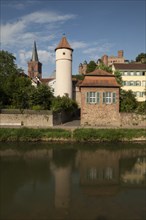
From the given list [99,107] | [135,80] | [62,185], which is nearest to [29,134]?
[99,107]

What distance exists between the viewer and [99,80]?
31609 mm

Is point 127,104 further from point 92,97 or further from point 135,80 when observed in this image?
point 135,80

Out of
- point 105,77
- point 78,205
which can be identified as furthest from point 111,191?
point 105,77

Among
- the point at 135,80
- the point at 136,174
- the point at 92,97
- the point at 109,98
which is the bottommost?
the point at 136,174

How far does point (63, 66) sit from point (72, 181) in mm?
28094

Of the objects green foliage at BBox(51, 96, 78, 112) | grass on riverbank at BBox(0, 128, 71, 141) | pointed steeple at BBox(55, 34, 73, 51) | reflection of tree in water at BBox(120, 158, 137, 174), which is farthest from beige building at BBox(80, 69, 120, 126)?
pointed steeple at BBox(55, 34, 73, 51)

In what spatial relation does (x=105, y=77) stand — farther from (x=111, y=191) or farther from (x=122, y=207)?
(x=122, y=207)

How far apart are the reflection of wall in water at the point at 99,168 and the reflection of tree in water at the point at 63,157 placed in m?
0.87

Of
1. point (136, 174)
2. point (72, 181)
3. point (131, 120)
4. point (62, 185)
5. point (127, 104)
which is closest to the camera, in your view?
point (62, 185)

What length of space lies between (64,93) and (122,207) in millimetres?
30697

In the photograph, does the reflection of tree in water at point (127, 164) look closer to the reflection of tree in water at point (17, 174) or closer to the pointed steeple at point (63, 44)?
the reflection of tree in water at point (17, 174)

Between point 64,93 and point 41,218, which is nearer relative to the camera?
point 41,218

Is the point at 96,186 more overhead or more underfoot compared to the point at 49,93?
more underfoot

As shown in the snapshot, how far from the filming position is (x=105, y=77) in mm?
32031
